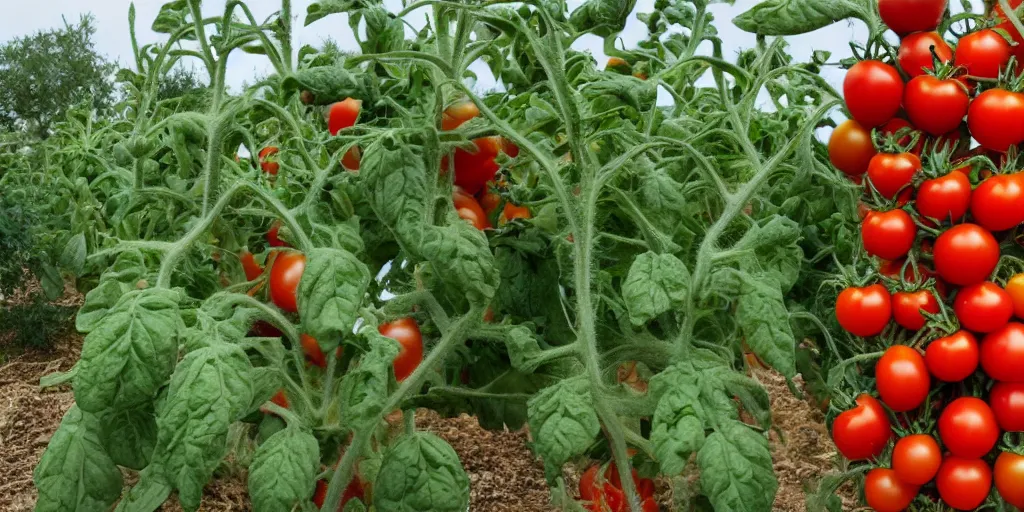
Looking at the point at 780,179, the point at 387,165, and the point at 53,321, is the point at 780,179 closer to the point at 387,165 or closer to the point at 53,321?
the point at 387,165

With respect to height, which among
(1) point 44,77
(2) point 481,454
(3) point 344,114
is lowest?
(2) point 481,454

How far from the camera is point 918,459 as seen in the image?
1554 mm

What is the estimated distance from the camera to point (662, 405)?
150cm

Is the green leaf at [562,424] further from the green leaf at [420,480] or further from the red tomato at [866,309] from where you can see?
the red tomato at [866,309]

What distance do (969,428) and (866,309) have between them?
221 millimetres

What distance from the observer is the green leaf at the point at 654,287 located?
1.43 m

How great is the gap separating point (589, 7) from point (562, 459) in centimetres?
85

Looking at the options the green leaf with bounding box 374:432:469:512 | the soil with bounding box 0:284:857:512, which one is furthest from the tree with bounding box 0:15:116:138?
the green leaf with bounding box 374:432:469:512

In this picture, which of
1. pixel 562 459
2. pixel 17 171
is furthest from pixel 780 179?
pixel 17 171

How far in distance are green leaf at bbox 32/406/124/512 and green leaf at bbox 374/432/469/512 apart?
1.35 ft

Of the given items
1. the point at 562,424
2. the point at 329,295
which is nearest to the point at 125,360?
the point at 329,295

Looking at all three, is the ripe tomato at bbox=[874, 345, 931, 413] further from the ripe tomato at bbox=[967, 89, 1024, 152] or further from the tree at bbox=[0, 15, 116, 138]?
the tree at bbox=[0, 15, 116, 138]

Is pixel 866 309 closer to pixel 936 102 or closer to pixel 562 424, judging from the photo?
pixel 936 102

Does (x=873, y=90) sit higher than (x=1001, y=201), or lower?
higher
